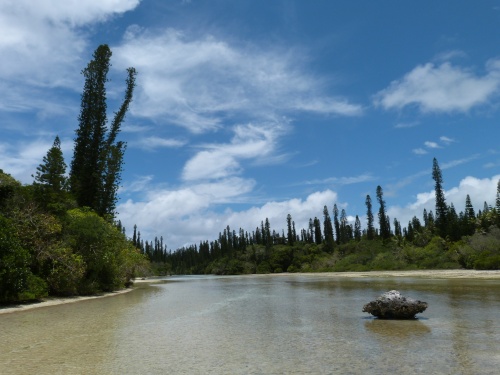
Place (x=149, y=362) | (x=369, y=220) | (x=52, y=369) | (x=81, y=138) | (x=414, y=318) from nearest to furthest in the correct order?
(x=52, y=369), (x=149, y=362), (x=414, y=318), (x=81, y=138), (x=369, y=220)

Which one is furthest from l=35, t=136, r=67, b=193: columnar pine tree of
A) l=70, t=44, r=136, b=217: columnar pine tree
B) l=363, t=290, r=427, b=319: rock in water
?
l=363, t=290, r=427, b=319: rock in water

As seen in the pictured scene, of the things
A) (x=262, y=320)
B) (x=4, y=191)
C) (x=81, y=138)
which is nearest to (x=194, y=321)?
(x=262, y=320)

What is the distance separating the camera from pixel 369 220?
117438mm

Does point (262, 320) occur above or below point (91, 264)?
below

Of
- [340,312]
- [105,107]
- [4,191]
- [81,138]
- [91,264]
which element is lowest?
[340,312]

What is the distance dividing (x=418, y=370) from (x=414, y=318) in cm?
781

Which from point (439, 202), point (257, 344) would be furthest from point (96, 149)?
point (439, 202)

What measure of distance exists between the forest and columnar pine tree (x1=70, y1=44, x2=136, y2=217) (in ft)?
0.44

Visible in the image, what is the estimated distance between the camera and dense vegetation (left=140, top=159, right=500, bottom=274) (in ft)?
214

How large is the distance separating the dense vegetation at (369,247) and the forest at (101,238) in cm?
26

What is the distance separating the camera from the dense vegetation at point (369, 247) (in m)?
65.1

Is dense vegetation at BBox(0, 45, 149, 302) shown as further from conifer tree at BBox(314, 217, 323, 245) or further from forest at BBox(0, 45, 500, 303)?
conifer tree at BBox(314, 217, 323, 245)

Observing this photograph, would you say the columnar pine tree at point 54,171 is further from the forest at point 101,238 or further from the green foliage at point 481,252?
the green foliage at point 481,252

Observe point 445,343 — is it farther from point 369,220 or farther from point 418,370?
point 369,220
